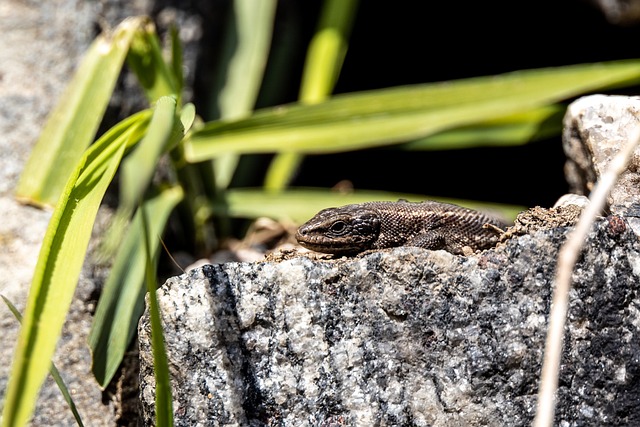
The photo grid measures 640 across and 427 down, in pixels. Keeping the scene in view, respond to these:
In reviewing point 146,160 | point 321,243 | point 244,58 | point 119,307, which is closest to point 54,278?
point 146,160

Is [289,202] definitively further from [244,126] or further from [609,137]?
[609,137]

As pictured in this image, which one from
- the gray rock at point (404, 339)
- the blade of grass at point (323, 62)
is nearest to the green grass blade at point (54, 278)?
the gray rock at point (404, 339)

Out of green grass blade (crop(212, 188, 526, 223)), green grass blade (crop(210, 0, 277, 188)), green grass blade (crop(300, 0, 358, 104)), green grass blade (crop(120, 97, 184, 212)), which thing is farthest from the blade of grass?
green grass blade (crop(120, 97, 184, 212))

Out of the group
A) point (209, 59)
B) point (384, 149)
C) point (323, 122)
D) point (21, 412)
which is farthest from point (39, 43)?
point (21, 412)

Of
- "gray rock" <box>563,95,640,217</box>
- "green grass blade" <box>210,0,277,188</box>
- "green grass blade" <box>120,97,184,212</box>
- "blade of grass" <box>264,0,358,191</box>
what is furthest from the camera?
"blade of grass" <box>264,0,358,191</box>

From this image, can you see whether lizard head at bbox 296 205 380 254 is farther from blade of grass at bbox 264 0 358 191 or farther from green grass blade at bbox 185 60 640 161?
blade of grass at bbox 264 0 358 191

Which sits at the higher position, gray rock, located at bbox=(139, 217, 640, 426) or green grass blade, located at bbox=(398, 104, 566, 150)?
green grass blade, located at bbox=(398, 104, 566, 150)

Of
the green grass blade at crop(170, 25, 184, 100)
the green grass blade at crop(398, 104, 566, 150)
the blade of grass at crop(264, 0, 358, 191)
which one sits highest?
the blade of grass at crop(264, 0, 358, 191)

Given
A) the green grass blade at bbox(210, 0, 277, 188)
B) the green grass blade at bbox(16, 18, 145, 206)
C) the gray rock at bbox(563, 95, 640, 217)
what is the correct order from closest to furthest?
the gray rock at bbox(563, 95, 640, 217)
the green grass blade at bbox(16, 18, 145, 206)
the green grass blade at bbox(210, 0, 277, 188)
